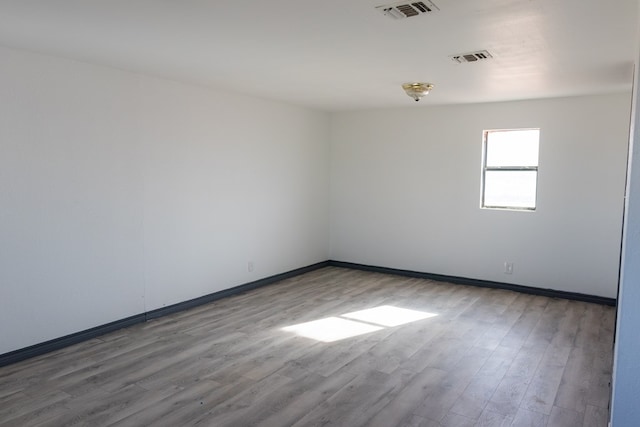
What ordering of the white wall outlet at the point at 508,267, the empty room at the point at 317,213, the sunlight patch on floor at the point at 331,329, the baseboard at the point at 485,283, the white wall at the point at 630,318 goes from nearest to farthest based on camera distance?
the white wall at the point at 630,318
the empty room at the point at 317,213
the sunlight patch on floor at the point at 331,329
the baseboard at the point at 485,283
the white wall outlet at the point at 508,267

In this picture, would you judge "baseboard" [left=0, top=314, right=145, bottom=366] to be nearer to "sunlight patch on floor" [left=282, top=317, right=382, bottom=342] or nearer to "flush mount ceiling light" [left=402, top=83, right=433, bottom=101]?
"sunlight patch on floor" [left=282, top=317, right=382, bottom=342]

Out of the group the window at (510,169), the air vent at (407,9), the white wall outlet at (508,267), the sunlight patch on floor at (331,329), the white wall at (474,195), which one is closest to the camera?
the air vent at (407,9)

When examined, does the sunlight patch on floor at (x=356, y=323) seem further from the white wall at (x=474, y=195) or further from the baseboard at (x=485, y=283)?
the white wall at (x=474, y=195)

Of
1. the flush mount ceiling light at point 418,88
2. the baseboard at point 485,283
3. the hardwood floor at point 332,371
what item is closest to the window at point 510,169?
the baseboard at point 485,283

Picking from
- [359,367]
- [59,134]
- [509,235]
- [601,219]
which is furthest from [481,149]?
[59,134]

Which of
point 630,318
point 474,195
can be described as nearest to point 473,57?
point 630,318

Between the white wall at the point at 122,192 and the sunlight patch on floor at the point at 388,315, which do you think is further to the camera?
the sunlight patch on floor at the point at 388,315

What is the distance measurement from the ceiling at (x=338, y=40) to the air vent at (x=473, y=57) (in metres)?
0.07

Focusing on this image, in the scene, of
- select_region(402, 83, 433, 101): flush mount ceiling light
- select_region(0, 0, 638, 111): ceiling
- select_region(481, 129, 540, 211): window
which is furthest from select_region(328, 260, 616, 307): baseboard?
select_region(402, 83, 433, 101): flush mount ceiling light

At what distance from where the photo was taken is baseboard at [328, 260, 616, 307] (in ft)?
16.7

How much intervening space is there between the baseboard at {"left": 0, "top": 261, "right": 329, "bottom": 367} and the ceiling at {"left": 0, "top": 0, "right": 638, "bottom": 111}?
87.9 inches

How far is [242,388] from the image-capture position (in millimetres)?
3008

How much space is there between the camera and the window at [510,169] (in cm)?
539

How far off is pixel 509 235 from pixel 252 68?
3664 millimetres
